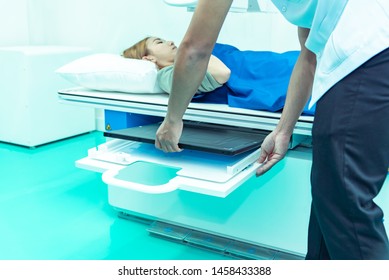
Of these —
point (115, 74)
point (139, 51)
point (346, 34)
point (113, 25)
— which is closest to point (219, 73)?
point (115, 74)

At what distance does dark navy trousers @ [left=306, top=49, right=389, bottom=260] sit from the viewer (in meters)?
0.84

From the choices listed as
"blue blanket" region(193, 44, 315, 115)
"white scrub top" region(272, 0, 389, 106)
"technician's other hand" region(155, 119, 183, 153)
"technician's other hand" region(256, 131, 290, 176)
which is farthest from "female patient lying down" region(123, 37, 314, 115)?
"white scrub top" region(272, 0, 389, 106)

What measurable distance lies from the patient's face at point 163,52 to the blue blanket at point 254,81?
226mm

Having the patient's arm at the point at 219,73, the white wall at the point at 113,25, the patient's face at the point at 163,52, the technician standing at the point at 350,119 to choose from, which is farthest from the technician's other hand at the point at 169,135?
the white wall at the point at 113,25

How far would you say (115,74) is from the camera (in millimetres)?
1951

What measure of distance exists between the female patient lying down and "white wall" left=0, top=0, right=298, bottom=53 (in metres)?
0.72

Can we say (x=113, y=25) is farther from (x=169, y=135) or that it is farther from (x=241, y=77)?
(x=169, y=135)

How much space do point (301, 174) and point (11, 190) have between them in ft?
5.40

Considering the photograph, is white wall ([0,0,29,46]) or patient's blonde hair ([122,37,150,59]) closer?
patient's blonde hair ([122,37,150,59])

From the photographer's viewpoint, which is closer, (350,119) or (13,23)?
(350,119)

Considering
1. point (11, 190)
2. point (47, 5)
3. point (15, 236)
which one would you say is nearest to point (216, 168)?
point (15, 236)

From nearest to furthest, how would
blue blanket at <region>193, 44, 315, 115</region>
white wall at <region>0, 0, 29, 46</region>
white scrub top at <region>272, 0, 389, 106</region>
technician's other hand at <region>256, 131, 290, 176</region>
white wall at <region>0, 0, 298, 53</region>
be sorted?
1. white scrub top at <region>272, 0, 389, 106</region>
2. technician's other hand at <region>256, 131, 290, 176</region>
3. blue blanket at <region>193, 44, 315, 115</region>
4. white wall at <region>0, 0, 298, 53</region>
5. white wall at <region>0, 0, 29, 46</region>

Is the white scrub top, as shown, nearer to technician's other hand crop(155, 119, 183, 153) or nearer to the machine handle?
technician's other hand crop(155, 119, 183, 153)

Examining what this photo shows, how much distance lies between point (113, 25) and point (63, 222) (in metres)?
1.90
